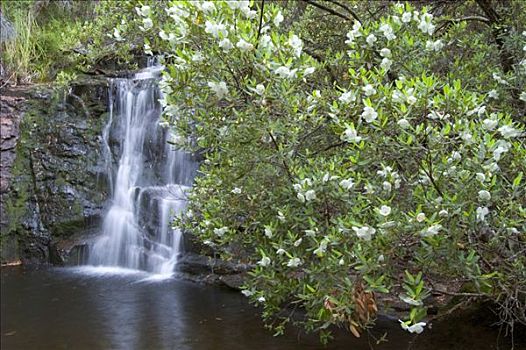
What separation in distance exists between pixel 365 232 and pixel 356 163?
0.37 m

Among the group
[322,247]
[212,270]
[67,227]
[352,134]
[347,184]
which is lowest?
[212,270]

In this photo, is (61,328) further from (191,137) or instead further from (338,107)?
(338,107)

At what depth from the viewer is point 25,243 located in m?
9.38

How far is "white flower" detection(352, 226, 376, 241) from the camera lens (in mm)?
2322

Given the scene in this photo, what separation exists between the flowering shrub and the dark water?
191 cm

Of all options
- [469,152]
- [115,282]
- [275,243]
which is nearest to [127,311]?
[115,282]

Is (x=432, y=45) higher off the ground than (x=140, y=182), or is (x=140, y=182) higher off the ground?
(x=432, y=45)

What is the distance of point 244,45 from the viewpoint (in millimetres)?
2480

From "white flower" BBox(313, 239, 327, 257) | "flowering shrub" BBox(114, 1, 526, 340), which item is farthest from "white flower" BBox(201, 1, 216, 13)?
"white flower" BBox(313, 239, 327, 257)

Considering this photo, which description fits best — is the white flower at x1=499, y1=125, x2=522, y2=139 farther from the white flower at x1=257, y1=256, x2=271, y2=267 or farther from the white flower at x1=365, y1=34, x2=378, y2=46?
the white flower at x1=257, y1=256, x2=271, y2=267

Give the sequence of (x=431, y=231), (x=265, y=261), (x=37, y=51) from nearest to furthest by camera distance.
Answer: (x=431, y=231) < (x=265, y=261) < (x=37, y=51)

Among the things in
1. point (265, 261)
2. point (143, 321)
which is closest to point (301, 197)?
point (265, 261)

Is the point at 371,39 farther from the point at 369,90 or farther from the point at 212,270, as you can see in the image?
the point at 212,270

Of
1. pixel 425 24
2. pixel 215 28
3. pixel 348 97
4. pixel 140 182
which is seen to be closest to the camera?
pixel 215 28
